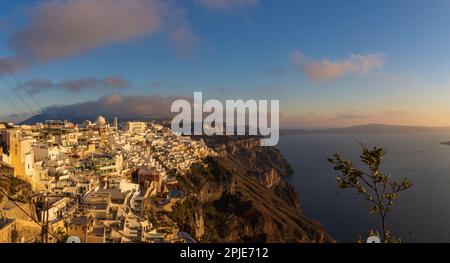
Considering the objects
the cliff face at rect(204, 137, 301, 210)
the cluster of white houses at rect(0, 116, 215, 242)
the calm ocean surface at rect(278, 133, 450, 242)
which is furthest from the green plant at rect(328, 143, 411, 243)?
the cliff face at rect(204, 137, 301, 210)

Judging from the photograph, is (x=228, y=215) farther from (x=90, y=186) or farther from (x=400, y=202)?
(x=400, y=202)

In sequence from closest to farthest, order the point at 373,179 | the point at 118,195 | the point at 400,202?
Result: the point at 373,179 → the point at 118,195 → the point at 400,202

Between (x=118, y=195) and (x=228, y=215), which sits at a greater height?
(x=118, y=195)

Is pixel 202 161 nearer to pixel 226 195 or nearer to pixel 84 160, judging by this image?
pixel 226 195

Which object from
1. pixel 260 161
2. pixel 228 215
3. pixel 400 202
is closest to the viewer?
pixel 228 215

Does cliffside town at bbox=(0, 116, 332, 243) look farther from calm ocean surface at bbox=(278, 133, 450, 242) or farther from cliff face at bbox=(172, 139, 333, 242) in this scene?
calm ocean surface at bbox=(278, 133, 450, 242)

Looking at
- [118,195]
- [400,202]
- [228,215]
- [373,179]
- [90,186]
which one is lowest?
[400,202]

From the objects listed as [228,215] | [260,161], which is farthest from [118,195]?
[260,161]
